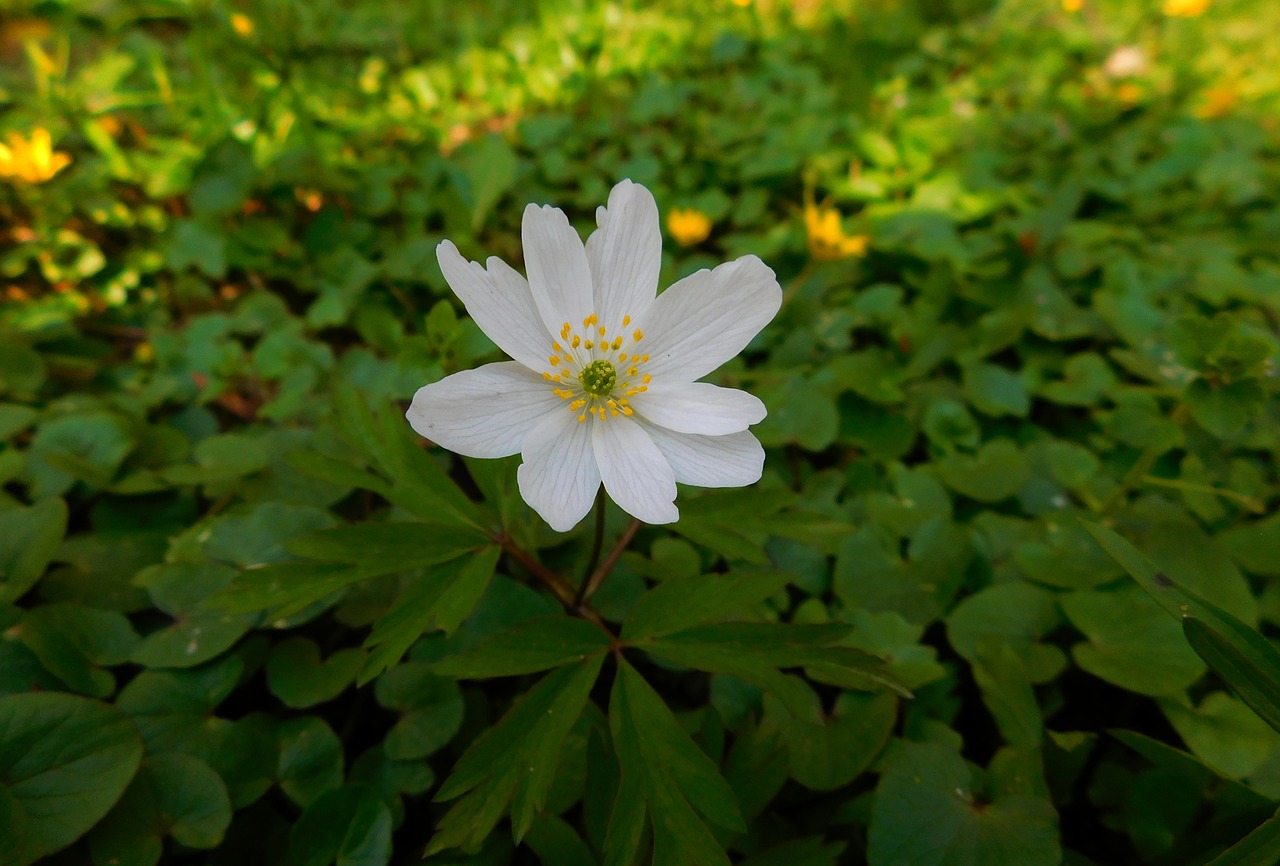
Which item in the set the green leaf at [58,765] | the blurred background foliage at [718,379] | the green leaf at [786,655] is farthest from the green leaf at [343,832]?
the green leaf at [786,655]

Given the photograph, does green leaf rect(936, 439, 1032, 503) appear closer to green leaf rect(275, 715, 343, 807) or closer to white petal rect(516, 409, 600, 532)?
white petal rect(516, 409, 600, 532)

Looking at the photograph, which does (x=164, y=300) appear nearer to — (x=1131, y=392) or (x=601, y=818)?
(x=601, y=818)

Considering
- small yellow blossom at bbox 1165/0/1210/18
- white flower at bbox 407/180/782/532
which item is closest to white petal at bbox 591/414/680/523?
white flower at bbox 407/180/782/532

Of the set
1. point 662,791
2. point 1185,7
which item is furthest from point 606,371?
point 1185,7

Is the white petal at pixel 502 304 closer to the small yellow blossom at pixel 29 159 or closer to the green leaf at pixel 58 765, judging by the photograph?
the green leaf at pixel 58 765

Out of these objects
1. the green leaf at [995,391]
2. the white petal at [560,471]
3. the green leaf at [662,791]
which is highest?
the white petal at [560,471]

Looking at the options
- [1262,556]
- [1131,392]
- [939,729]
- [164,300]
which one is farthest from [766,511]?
[164,300]
